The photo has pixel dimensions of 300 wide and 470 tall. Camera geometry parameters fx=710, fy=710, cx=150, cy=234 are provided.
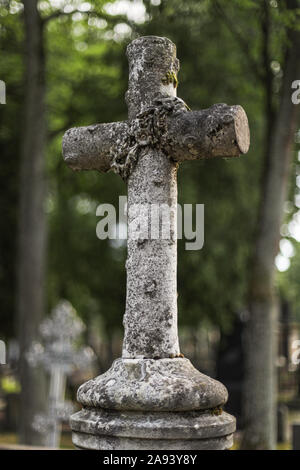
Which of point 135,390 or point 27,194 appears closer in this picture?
point 135,390

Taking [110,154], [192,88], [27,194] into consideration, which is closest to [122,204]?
[27,194]

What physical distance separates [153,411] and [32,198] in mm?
9339

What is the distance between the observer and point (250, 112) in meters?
13.8

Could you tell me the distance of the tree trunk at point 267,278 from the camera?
9.06m

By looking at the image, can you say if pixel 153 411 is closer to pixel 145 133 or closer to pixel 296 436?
pixel 145 133

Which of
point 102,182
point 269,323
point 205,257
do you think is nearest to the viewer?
point 269,323

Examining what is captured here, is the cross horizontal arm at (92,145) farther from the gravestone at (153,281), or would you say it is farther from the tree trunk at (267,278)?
the tree trunk at (267,278)

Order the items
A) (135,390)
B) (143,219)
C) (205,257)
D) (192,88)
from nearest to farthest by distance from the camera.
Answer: (135,390)
(143,219)
(192,88)
(205,257)

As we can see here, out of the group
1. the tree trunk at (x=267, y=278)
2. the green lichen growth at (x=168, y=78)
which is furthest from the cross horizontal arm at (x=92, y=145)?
the tree trunk at (x=267, y=278)

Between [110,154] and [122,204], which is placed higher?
[122,204]

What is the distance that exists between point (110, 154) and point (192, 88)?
366 inches

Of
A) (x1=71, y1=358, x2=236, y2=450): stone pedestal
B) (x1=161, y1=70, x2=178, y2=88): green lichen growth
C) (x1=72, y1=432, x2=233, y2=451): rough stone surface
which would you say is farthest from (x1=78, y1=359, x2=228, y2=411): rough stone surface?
(x1=161, y1=70, x2=178, y2=88): green lichen growth

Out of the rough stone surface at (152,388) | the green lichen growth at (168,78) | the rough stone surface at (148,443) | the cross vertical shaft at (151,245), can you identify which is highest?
the green lichen growth at (168,78)

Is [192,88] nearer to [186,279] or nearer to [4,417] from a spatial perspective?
[186,279]
